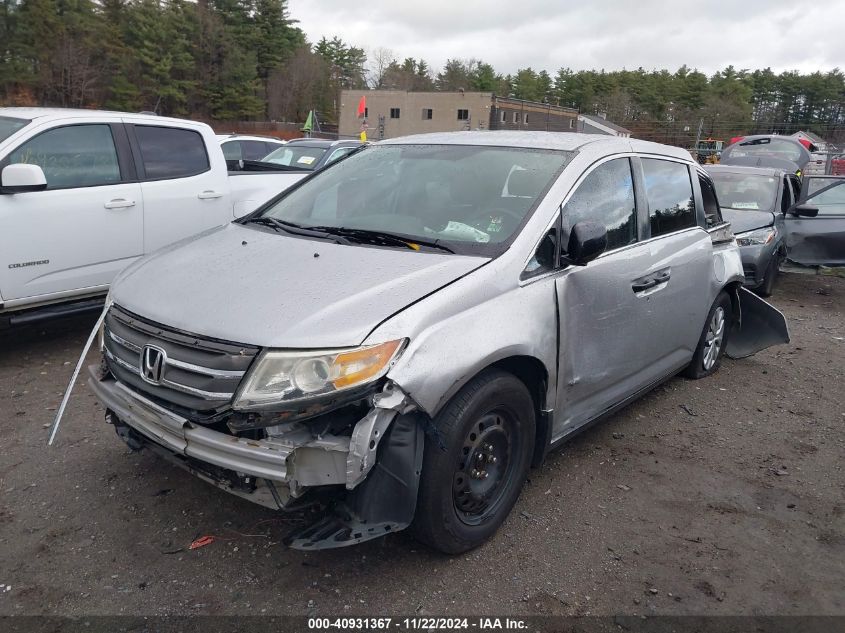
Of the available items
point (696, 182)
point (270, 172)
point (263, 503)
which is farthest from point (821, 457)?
point (270, 172)

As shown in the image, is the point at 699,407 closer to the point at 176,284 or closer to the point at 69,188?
the point at 176,284

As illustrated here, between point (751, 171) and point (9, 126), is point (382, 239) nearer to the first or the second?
point (9, 126)

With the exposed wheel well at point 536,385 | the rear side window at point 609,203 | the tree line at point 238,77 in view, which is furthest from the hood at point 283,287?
the tree line at point 238,77

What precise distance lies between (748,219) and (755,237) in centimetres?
44

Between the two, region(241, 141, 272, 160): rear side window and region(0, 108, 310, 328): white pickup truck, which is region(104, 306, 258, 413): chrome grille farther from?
region(241, 141, 272, 160): rear side window

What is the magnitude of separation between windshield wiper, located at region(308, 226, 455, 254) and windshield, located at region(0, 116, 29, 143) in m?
3.20

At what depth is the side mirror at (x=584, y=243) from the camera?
322 cm

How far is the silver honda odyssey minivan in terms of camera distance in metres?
2.49

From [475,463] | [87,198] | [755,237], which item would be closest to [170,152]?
[87,198]

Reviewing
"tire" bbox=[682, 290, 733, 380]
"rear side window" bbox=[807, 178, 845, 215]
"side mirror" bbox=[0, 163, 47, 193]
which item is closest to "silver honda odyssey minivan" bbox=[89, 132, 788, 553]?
"tire" bbox=[682, 290, 733, 380]

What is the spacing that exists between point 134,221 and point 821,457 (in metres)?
5.49

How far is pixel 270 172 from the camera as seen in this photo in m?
8.36

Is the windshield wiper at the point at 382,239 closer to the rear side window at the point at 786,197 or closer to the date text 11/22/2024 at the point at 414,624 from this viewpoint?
the date text 11/22/2024 at the point at 414,624

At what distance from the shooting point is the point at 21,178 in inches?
187
